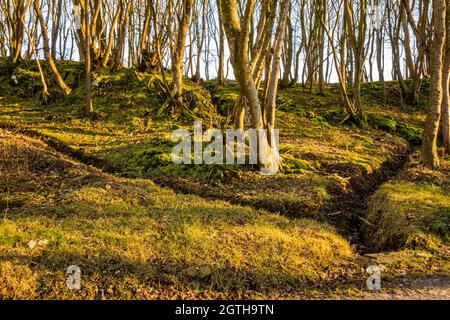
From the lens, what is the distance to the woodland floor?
175 inches

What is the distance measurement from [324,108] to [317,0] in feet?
17.8

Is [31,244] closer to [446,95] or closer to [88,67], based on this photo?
[88,67]

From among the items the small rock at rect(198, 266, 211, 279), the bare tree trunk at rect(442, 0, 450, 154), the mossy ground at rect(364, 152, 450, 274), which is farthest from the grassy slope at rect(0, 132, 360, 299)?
the bare tree trunk at rect(442, 0, 450, 154)

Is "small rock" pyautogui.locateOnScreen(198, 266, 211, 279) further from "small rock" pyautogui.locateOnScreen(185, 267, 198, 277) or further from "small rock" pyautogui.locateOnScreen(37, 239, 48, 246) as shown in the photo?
"small rock" pyautogui.locateOnScreen(37, 239, 48, 246)

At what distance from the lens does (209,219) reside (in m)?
6.16

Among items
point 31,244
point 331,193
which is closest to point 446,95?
point 331,193

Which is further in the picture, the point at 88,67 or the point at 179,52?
the point at 179,52

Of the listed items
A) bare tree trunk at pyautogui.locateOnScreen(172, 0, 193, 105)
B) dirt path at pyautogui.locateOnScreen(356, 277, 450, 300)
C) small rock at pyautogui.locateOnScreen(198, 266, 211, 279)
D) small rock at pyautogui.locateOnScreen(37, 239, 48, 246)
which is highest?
bare tree trunk at pyautogui.locateOnScreen(172, 0, 193, 105)

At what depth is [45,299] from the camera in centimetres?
392

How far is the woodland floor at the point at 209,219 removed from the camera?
4.46 m

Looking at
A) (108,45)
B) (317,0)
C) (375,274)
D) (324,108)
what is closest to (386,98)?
(324,108)

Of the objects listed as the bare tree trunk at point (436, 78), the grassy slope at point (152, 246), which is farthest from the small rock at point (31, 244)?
the bare tree trunk at point (436, 78)

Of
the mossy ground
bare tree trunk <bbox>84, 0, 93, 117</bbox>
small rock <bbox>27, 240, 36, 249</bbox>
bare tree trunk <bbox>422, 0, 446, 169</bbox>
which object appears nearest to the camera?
small rock <bbox>27, 240, 36, 249</bbox>

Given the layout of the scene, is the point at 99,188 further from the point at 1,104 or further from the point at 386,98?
the point at 386,98
